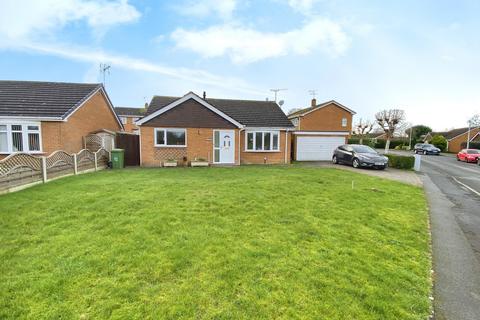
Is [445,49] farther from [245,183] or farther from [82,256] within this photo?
[82,256]

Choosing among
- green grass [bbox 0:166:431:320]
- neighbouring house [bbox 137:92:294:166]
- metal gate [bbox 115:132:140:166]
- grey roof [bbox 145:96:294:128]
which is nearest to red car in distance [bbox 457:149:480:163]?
grey roof [bbox 145:96:294:128]

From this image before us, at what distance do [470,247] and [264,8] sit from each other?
13378 mm

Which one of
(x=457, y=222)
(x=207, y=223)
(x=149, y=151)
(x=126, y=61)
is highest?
(x=126, y=61)

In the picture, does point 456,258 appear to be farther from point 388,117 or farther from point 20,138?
point 388,117

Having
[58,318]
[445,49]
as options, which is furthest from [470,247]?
[445,49]

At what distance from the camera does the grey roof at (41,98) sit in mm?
15119

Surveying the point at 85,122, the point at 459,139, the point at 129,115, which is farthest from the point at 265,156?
the point at 459,139

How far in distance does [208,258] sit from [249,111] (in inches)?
729

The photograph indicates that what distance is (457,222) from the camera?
708 centimetres

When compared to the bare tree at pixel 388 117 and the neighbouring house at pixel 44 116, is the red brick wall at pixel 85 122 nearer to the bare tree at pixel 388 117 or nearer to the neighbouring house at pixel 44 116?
the neighbouring house at pixel 44 116

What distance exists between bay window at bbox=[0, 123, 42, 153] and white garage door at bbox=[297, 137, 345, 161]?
19.9 meters

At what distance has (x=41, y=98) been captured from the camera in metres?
16.4

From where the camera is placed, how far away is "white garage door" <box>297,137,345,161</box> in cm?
2430

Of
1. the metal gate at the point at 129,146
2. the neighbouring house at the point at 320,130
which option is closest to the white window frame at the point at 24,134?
the metal gate at the point at 129,146
